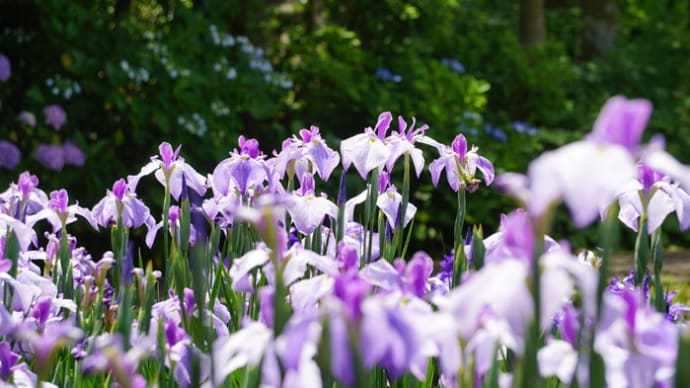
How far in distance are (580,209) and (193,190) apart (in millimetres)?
1258

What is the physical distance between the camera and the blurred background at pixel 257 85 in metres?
5.40

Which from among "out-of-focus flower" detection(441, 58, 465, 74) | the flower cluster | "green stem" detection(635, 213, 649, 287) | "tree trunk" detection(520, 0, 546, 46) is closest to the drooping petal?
the flower cluster

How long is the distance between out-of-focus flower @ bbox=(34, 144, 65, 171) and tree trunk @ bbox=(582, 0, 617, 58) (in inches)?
263

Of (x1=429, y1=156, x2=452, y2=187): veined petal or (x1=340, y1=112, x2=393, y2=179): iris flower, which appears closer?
(x1=340, y1=112, x2=393, y2=179): iris flower

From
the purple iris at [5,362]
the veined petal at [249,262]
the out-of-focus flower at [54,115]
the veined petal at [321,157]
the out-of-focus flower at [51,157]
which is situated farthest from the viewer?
the out-of-focus flower at [54,115]

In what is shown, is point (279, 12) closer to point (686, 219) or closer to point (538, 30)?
point (538, 30)

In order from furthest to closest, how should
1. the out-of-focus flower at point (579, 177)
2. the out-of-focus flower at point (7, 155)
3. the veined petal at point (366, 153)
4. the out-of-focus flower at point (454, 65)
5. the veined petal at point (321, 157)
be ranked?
the out-of-focus flower at point (454, 65) → the out-of-focus flower at point (7, 155) → the veined petal at point (321, 157) → the veined petal at point (366, 153) → the out-of-focus flower at point (579, 177)

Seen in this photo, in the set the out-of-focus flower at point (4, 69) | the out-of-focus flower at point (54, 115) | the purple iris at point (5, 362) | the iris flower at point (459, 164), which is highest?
the out-of-focus flower at point (4, 69)

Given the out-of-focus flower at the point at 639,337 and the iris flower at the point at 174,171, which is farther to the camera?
the iris flower at the point at 174,171

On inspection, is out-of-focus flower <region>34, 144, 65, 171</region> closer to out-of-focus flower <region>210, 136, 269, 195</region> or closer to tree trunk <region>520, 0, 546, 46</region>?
out-of-focus flower <region>210, 136, 269, 195</region>

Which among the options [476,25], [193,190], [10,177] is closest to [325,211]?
[193,190]

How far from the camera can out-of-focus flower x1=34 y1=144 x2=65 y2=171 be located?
5.14 metres

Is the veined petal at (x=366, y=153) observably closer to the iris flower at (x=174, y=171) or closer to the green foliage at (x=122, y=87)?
the iris flower at (x=174, y=171)

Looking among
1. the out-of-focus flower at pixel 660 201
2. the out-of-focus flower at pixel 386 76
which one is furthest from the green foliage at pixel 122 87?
the out-of-focus flower at pixel 660 201
